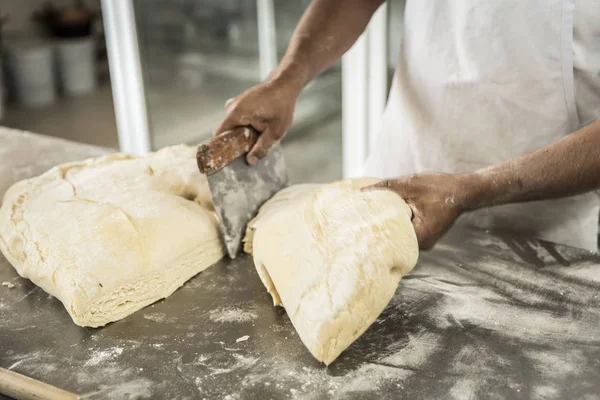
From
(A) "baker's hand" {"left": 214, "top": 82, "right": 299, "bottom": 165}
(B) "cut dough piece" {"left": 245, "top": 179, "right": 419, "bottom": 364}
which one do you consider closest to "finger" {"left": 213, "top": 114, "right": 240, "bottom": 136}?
(A) "baker's hand" {"left": 214, "top": 82, "right": 299, "bottom": 165}

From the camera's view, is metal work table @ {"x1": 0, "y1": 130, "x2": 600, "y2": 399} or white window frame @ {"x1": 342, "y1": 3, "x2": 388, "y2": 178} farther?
white window frame @ {"x1": 342, "y1": 3, "x2": 388, "y2": 178}

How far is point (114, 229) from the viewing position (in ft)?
4.66

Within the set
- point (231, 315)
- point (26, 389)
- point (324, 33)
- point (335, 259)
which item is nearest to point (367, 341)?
point (335, 259)

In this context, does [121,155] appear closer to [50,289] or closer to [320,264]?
[50,289]

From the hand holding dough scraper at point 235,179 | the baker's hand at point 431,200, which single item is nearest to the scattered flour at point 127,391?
the hand holding dough scraper at point 235,179

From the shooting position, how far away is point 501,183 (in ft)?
4.28

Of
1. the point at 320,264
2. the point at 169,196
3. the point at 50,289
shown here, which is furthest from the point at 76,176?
the point at 320,264

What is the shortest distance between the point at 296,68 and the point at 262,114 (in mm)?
258

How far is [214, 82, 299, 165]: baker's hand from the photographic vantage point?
62.6 inches

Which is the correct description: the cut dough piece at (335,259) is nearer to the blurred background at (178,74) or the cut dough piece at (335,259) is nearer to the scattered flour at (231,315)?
the scattered flour at (231,315)

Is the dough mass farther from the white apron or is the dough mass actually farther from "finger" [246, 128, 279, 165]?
the white apron

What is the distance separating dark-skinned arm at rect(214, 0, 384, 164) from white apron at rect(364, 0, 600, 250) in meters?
0.18

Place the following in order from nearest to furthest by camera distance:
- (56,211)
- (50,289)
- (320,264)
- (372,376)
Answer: (372,376)
(320,264)
(50,289)
(56,211)

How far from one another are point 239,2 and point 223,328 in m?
3.49
